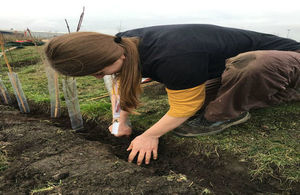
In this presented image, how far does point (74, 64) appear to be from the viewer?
1.25 meters

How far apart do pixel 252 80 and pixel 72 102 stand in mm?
1502

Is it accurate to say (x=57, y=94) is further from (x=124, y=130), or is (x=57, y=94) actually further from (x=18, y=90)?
(x=124, y=130)

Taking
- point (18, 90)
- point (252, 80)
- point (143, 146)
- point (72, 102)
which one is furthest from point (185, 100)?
point (18, 90)

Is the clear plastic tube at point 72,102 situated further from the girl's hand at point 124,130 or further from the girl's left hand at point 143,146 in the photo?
the girl's left hand at point 143,146

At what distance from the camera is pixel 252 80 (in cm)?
162

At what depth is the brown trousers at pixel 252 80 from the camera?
1604 mm

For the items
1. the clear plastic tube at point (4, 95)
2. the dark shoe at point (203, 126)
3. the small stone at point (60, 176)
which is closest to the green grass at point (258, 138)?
the dark shoe at point (203, 126)

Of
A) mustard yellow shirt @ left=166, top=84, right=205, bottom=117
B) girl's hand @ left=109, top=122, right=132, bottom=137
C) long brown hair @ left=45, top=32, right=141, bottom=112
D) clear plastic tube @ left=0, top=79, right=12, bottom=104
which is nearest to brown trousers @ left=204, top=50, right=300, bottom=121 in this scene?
mustard yellow shirt @ left=166, top=84, right=205, bottom=117

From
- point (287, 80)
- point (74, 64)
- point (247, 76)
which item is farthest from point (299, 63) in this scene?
point (74, 64)

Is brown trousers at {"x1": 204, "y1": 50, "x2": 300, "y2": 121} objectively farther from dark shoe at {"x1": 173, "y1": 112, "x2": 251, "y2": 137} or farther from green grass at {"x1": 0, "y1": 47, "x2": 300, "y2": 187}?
green grass at {"x1": 0, "y1": 47, "x2": 300, "y2": 187}

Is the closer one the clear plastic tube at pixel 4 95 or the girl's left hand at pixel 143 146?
the girl's left hand at pixel 143 146

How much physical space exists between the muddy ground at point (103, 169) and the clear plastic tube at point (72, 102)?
0.43 feet

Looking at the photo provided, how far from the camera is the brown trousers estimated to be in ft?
5.26

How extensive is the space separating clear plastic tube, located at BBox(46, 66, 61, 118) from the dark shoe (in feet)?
3.96
